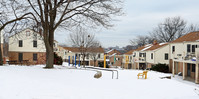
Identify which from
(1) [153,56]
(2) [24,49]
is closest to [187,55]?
(1) [153,56]

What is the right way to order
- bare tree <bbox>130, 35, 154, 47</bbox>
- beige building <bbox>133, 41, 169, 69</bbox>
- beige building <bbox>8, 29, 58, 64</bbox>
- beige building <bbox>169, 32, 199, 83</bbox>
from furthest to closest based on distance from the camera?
bare tree <bbox>130, 35, 154, 47</bbox>
beige building <bbox>133, 41, 169, 69</bbox>
beige building <bbox>8, 29, 58, 64</bbox>
beige building <bbox>169, 32, 199, 83</bbox>

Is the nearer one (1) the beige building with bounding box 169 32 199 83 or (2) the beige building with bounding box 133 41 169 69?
(1) the beige building with bounding box 169 32 199 83

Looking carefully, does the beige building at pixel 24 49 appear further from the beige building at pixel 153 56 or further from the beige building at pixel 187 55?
the beige building at pixel 187 55

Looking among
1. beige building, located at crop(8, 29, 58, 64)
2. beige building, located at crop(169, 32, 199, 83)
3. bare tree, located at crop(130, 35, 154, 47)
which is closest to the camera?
beige building, located at crop(169, 32, 199, 83)

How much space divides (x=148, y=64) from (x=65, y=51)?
27.9 meters

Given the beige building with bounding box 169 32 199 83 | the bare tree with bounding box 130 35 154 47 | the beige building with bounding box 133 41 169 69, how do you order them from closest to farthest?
1. the beige building with bounding box 169 32 199 83
2. the beige building with bounding box 133 41 169 69
3. the bare tree with bounding box 130 35 154 47

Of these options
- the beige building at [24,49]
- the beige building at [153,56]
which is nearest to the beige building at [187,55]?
the beige building at [153,56]

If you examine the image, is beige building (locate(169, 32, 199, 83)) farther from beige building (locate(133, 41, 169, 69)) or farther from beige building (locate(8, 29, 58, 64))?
beige building (locate(8, 29, 58, 64))

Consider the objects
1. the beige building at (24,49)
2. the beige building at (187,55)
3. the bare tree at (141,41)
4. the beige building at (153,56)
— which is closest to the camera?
the beige building at (187,55)

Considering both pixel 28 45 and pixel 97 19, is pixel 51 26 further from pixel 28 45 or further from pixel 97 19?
pixel 28 45

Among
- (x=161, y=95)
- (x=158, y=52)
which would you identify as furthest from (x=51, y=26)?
(x=158, y=52)

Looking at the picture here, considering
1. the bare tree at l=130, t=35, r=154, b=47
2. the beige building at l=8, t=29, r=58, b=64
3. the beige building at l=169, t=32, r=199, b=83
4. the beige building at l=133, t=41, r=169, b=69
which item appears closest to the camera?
the beige building at l=169, t=32, r=199, b=83

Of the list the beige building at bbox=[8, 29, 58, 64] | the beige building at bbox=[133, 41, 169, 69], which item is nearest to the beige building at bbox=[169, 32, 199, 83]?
the beige building at bbox=[133, 41, 169, 69]

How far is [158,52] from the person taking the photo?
39469 mm
